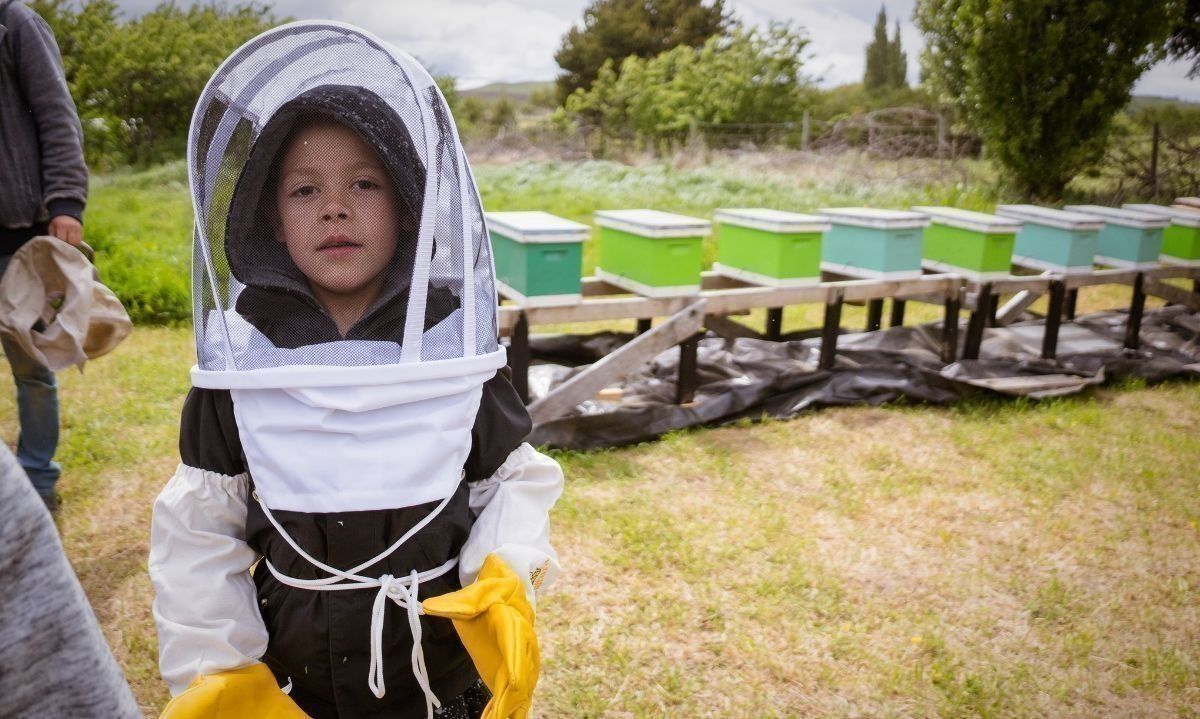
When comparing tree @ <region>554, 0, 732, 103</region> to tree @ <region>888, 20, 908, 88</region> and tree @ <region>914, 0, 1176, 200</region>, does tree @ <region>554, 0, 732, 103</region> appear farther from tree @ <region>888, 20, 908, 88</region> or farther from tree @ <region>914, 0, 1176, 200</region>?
tree @ <region>914, 0, 1176, 200</region>

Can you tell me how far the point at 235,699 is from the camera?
1177 millimetres

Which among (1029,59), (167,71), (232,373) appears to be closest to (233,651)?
(232,373)

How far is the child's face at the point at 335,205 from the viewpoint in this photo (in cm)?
129

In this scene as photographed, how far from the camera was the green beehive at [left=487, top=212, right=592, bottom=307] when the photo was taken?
3602mm

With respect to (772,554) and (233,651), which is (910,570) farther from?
(233,651)

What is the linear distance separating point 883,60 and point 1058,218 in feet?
159

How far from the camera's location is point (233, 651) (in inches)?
48.1

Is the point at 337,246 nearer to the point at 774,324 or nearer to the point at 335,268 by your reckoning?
the point at 335,268

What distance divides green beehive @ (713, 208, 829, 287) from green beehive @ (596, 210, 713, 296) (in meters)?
0.41

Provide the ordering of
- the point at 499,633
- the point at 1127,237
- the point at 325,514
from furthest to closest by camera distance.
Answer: the point at 1127,237, the point at 325,514, the point at 499,633

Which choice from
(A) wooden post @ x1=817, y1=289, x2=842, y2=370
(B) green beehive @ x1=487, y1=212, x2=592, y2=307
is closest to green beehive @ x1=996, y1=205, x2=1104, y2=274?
(A) wooden post @ x1=817, y1=289, x2=842, y2=370

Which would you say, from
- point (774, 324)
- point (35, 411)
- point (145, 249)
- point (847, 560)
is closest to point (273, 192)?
point (35, 411)

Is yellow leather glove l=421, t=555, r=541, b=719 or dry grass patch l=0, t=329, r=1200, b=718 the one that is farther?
dry grass patch l=0, t=329, r=1200, b=718

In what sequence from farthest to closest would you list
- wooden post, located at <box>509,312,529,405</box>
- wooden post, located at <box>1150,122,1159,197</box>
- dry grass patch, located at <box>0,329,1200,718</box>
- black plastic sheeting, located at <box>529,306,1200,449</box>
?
wooden post, located at <box>1150,122,1159,197</box> < black plastic sheeting, located at <box>529,306,1200,449</box> < wooden post, located at <box>509,312,529,405</box> < dry grass patch, located at <box>0,329,1200,718</box>
